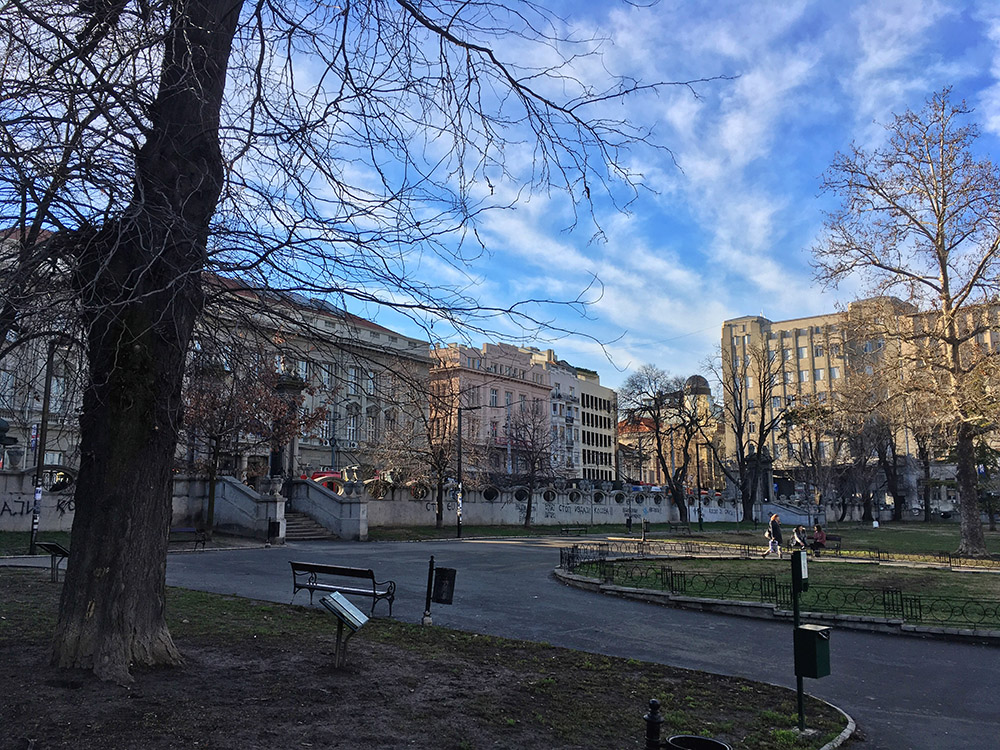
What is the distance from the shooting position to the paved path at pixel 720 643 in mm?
7535

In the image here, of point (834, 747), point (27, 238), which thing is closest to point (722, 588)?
point (834, 747)

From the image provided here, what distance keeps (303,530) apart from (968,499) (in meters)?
26.1

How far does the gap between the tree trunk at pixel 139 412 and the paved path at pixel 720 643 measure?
18.8ft

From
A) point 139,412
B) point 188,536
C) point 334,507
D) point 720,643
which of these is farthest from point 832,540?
point 139,412

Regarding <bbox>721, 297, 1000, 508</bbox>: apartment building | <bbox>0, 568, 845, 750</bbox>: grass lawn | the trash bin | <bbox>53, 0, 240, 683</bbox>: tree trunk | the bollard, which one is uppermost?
<bbox>721, 297, 1000, 508</bbox>: apartment building

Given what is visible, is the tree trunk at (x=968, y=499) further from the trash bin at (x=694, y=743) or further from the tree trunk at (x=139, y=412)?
the tree trunk at (x=139, y=412)

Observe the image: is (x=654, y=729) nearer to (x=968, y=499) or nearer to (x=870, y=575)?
(x=870, y=575)

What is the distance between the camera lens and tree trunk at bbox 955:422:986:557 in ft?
86.2

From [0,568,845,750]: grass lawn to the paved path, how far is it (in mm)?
899

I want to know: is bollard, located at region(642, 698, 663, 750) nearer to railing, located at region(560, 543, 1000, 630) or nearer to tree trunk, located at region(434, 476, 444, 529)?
railing, located at region(560, 543, 1000, 630)

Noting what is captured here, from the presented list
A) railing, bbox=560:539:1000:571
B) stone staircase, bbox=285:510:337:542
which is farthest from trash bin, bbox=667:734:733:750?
stone staircase, bbox=285:510:337:542

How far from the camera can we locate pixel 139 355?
6910 mm

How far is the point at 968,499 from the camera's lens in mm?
27078

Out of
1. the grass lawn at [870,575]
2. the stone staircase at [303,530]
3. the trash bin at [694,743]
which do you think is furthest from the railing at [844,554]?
the trash bin at [694,743]
